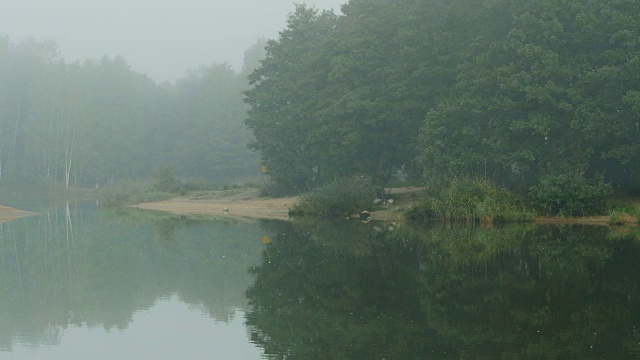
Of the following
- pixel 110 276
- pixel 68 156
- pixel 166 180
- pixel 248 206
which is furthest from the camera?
pixel 68 156

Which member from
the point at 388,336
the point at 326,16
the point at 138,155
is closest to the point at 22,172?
the point at 138,155

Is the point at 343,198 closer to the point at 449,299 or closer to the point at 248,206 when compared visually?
the point at 248,206

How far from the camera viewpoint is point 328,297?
15.0 metres

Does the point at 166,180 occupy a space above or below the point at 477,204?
above

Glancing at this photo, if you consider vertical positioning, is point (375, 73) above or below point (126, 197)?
above

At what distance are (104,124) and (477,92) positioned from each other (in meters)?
62.7

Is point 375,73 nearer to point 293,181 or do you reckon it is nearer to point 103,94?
point 293,181

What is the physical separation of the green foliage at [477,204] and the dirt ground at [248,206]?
332 cm

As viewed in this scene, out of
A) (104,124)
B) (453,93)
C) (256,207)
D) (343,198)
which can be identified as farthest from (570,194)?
(104,124)

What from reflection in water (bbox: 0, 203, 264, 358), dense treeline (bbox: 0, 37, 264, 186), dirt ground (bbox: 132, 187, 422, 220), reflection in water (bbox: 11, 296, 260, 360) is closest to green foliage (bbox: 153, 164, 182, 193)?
dirt ground (bbox: 132, 187, 422, 220)

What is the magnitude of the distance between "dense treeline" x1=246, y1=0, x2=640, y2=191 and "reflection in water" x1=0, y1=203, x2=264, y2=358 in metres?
11.5

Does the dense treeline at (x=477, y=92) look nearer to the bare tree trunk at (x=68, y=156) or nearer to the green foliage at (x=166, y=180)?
the green foliage at (x=166, y=180)

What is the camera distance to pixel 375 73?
44094mm

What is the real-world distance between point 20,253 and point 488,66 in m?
Result: 22.5
